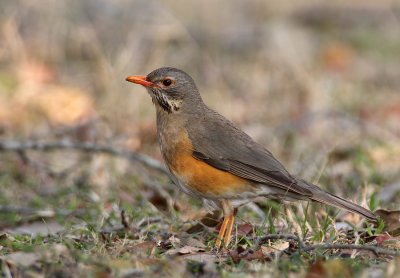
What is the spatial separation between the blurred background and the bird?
2.77 ft

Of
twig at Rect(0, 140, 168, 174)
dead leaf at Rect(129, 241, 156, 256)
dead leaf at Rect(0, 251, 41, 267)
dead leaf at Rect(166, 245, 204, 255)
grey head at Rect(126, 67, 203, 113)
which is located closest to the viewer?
dead leaf at Rect(0, 251, 41, 267)

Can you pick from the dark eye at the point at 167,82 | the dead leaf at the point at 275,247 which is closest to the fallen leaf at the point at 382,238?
the dead leaf at the point at 275,247

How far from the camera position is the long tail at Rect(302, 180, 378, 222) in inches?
227

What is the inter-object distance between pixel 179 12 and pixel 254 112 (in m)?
8.07

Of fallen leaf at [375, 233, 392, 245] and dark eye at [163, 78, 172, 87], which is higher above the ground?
dark eye at [163, 78, 172, 87]

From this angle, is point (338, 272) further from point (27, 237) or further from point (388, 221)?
point (27, 237)

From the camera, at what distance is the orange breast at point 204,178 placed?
6000mm

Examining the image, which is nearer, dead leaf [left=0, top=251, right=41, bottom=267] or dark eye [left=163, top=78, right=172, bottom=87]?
dead leaf [left=0, top=251, right=41, bottom=267]

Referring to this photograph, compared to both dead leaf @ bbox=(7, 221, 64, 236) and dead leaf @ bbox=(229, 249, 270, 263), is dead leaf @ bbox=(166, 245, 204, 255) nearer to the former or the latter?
dead leaf @ bbox=(229, 249, 270, 263)

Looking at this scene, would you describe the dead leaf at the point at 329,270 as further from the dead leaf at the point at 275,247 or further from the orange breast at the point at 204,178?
the orange breast at the point at 204,178

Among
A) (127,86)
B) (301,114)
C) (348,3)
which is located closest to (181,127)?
(127,86)

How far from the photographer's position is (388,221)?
6047mm

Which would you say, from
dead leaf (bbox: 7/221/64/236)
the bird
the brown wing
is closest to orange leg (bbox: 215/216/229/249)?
the bird

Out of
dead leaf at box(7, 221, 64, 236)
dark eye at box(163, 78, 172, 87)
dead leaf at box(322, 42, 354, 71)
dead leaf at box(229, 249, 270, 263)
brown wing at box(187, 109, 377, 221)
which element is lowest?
dead leaf at box(7, 221, 64, 236)
